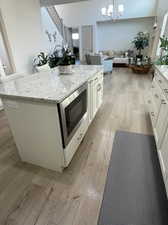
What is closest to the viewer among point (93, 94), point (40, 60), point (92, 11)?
point (93, 94)

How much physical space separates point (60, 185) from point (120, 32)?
891 cm

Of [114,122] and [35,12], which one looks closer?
[114,122]

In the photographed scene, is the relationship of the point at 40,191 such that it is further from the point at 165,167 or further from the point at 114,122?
the point at 114,122

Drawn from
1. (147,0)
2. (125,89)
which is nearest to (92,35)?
(147,0)

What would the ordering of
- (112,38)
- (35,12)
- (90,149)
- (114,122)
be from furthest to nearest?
(112,38), (35,12), (114,122), (90,149)

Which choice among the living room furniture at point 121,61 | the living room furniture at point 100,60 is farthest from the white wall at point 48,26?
the living room furniture at point 121,61

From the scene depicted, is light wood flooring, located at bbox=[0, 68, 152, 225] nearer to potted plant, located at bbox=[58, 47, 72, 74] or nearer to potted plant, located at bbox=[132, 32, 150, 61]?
potted plant, located at bbox=[58, 47, 72, 74]

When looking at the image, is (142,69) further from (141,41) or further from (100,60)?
(141,41)

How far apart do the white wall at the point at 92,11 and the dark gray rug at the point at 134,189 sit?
752 cm

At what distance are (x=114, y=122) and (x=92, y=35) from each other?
24.2 ft

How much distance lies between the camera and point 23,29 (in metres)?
3.70

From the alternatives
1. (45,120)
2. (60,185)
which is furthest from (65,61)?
(60,185)

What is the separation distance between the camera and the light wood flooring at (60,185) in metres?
1.17

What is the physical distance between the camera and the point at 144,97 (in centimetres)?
350
